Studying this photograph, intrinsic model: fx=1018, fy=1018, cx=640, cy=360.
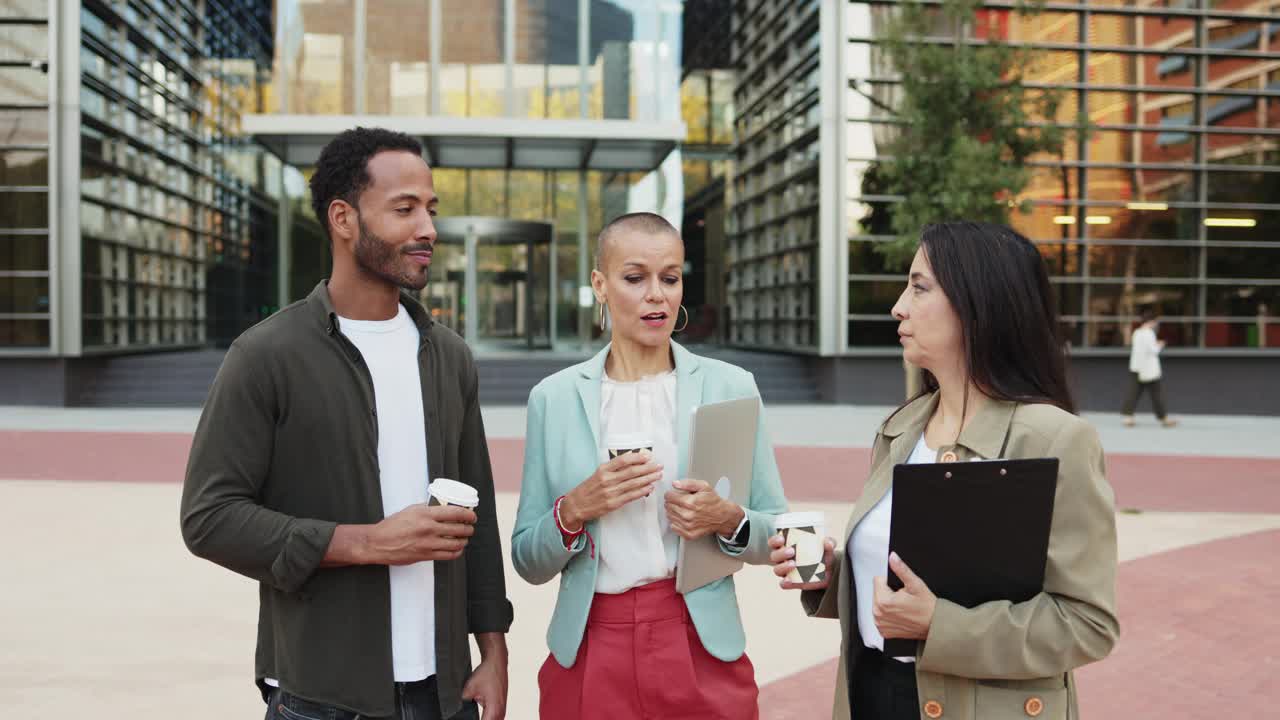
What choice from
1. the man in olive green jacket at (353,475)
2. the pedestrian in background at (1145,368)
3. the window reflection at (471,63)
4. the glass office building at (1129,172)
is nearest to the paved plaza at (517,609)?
the man in olive green jacket at (353,475)

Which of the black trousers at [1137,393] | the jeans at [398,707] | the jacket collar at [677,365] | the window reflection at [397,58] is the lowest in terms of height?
the black trousers at [1137,393]

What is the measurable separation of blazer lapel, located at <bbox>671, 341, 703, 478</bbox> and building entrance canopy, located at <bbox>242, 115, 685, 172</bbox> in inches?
725

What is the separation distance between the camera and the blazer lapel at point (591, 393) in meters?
2.70

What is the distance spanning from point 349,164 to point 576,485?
3.22ft

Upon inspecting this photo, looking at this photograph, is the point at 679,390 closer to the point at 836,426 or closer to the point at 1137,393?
the point at 836,426

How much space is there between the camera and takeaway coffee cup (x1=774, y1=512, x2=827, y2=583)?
7.20 ft

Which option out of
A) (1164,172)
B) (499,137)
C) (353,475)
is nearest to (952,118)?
(1164,172)

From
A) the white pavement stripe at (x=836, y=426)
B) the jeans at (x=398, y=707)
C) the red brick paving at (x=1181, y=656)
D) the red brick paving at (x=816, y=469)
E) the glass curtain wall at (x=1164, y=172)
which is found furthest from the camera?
the glass curtain wall at (x=1164, y=172)

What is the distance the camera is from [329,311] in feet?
7.50

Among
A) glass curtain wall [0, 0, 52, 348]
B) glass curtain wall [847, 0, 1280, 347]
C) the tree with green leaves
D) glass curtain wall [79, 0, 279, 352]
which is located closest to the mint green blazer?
the tree with green leaves

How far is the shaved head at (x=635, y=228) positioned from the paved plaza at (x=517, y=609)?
8.18ft

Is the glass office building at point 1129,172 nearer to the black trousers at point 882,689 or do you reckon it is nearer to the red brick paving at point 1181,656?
the red brick paving at point 1181,656

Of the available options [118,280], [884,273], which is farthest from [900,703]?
[118,280]

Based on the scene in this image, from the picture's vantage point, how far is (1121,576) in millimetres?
6695
